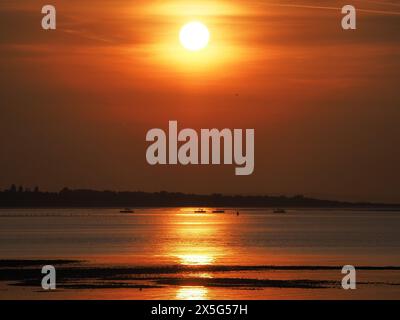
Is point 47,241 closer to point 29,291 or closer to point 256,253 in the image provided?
point 256,253

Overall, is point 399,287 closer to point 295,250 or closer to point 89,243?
point 295,250

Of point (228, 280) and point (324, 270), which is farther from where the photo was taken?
point (324, 270)

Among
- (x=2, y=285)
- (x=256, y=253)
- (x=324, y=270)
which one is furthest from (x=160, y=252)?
(x=2, y=285)

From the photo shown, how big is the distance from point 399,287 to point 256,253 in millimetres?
39659

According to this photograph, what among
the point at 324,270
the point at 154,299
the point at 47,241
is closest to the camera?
the point at 154,299

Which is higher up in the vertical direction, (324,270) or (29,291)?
(324,270)

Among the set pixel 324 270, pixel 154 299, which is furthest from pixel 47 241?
pixel 154 299

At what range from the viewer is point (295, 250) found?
102 meters

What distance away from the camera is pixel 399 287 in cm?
5794
